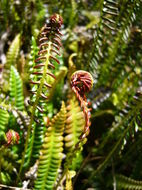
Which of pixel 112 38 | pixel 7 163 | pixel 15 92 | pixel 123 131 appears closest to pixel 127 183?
pixel 123 131

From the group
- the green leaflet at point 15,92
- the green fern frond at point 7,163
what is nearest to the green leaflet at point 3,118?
the green fern frond at point 7,163

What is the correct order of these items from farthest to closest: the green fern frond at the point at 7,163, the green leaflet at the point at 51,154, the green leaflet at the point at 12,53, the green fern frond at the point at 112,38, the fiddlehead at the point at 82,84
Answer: the green leaflet at the point at 12,53, the green fern frond at the point at 112,38, the green fern frond at the point at 7,163, the green leaflet at the point at 51,154, the fiddlehead at the point at 82,84

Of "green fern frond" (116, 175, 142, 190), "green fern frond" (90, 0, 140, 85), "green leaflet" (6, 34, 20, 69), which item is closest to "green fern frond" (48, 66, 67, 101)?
"green fern frond" (90, 0, 140, 85)

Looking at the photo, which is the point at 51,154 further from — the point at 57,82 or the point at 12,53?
the point at 12,53

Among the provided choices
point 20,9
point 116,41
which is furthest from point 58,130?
point 20,9

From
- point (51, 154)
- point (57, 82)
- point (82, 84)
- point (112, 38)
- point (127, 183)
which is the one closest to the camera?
point (82, 84)

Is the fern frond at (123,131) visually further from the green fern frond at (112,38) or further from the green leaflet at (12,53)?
the green leaflet at (12,53)
